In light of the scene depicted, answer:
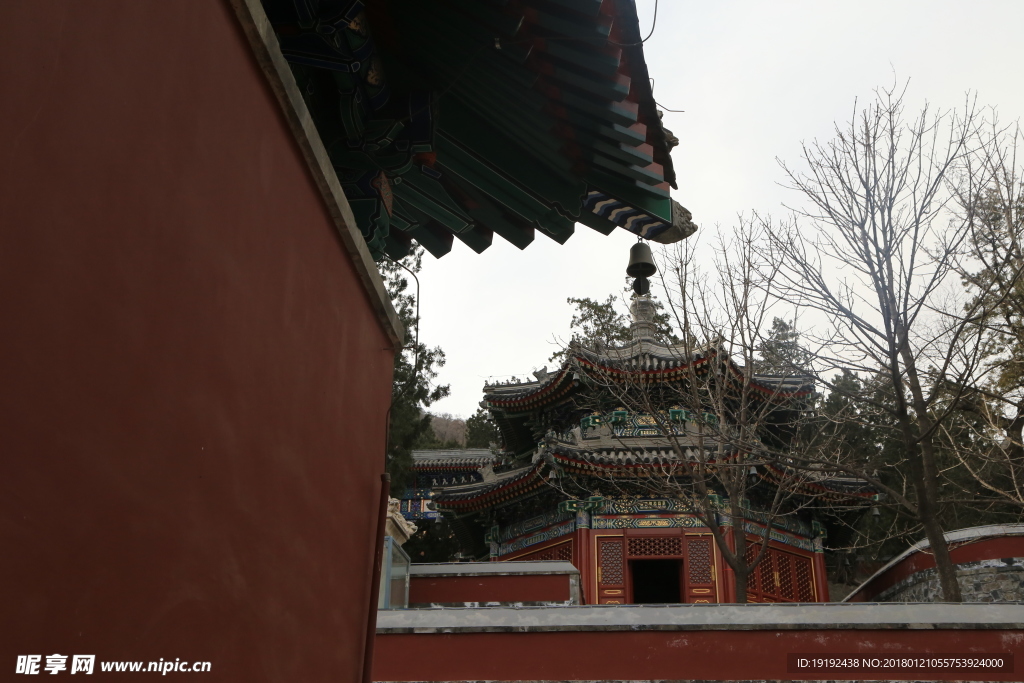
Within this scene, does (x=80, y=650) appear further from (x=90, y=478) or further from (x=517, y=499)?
(x=517, y=499)

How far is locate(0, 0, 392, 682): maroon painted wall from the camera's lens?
1.28 metres

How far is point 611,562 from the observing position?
45.0 ft

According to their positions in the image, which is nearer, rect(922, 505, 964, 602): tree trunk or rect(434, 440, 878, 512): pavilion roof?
rect(922, 505, 964, 602): tree trunk

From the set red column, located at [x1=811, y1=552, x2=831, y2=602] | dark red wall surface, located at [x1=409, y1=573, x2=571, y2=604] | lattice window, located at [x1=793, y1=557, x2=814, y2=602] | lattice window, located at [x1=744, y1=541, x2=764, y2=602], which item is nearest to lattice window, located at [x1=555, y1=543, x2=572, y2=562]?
dark red wall surface, located at [x1=409, y1=573, x2=571, y2=604]

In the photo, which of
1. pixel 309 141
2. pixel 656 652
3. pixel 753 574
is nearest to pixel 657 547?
pixel 753 574

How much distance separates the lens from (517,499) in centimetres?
1508

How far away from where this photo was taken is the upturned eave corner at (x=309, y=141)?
2096 millimetres

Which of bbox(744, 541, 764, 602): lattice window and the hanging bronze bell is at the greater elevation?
the hanging bronze bell

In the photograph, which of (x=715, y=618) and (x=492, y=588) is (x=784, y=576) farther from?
(x=715, y=618)

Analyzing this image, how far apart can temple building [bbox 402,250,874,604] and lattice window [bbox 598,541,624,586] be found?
2 cm

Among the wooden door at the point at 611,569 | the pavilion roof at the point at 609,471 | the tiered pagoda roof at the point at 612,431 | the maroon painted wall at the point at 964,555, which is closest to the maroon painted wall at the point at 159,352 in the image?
the tiered pagoda roof at the point at 612,431

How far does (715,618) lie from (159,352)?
7140mm

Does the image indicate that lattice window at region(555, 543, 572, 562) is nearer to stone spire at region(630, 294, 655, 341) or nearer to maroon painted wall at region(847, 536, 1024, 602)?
stone spire at region(630, 294, 655, 341)

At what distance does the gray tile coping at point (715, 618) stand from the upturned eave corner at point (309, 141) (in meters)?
5.32
